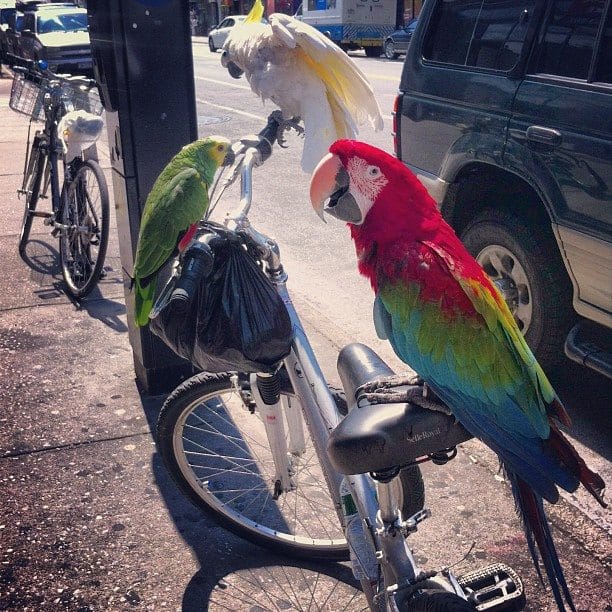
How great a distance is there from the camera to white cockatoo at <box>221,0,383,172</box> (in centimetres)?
213

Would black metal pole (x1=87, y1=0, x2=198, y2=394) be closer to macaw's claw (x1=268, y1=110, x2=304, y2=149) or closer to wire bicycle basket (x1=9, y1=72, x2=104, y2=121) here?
macaw's claw (x1=268, y1=110, x2=304, y2=149)

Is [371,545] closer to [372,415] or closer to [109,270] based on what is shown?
[372,415]

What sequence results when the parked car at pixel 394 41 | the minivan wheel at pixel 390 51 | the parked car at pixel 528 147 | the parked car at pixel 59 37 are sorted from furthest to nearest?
the minivan wheel at pixel 390 51 < the parked car at pixel 394 41 < the parked car at pixel 59 37 < the parked car at pixel 528 147

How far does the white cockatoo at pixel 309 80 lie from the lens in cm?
213

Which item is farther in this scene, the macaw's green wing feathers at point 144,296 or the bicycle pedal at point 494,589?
the macaw's green wing feathers at point 144,296

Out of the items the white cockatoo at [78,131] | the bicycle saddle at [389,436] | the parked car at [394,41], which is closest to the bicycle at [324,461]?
the bicycle saddle at [389,436]

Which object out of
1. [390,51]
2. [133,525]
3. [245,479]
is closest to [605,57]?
[245,479]

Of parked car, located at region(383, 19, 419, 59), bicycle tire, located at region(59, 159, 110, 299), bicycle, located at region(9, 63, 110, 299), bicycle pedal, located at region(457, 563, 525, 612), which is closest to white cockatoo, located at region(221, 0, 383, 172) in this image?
bicycle pedal, located at region(457, 563, 525, 612)

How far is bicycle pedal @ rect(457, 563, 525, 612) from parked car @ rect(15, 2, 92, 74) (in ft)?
48.1

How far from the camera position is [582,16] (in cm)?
362

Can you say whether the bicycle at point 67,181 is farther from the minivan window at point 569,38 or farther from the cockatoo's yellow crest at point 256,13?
the minivan window at point 569,38

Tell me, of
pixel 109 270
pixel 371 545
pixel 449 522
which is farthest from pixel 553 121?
pixel 109 270

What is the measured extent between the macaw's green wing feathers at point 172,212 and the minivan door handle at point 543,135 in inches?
81.3

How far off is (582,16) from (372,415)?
2915 millimetres
